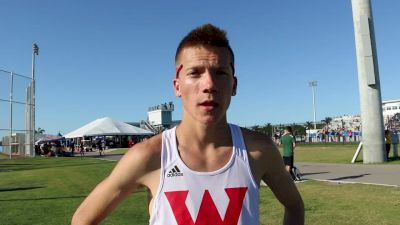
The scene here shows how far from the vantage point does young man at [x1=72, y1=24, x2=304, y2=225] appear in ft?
5.90

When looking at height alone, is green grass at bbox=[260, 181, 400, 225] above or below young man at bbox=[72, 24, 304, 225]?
below

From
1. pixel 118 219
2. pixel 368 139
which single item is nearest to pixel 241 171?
pixel 118 219

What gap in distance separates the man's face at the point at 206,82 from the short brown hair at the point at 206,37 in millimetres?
22

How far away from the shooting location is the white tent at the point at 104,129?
53.7m

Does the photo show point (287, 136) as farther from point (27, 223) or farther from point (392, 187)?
point (27, 223)

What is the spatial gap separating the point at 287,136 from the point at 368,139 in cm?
835

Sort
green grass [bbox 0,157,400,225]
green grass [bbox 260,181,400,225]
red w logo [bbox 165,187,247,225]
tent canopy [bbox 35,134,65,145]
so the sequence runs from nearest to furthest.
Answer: red w logo [bbox 165,187,247,225] < green grass [bbox 260,181,400,225] < green grass [bbox 0,157,400,225] < tent canopy [bbox 35,134,65,145]

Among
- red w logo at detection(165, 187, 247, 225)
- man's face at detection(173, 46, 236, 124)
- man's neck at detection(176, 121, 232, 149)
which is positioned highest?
man's face at detection(173, 46, 236, 124)

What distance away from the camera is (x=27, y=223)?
8469mm

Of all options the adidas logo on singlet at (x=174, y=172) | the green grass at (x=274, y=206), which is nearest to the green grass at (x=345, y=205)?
the green grass at (x=274, y=206)

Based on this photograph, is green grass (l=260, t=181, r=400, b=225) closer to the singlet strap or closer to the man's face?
the singlet strap

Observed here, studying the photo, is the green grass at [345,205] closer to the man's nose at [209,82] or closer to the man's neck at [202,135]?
the man's neck at [202,135]

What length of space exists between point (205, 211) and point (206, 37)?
72 centimetres

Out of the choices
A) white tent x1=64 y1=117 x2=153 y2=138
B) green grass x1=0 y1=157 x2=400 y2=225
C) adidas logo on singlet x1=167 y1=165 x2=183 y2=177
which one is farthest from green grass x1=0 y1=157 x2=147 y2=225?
white tent x1=64 y1=117 x2=153 y2=138
